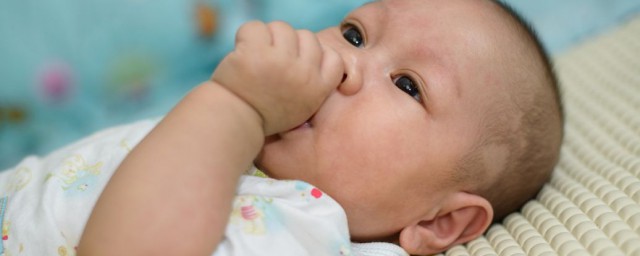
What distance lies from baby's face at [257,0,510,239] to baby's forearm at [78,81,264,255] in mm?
146

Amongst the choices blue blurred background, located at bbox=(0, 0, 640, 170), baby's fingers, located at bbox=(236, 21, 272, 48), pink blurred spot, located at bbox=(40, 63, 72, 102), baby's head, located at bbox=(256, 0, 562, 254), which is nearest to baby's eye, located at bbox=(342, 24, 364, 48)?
baby's head, located at bbox=(256, 0, 562, 254)

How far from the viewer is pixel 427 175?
1.01 metres

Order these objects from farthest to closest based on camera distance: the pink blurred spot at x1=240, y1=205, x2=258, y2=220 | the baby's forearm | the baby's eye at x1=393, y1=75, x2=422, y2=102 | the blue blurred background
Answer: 1. the blue blurred background
2. the baby's eye at x1=393, y1=75, x2=422, y2=102
3. the pink blurred spot at x1=240, y1=205, x2=258, y2=220
4. the baby's forearm

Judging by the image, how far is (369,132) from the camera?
A: 962 mm

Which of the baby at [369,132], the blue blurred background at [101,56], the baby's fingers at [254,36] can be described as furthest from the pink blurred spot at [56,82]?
the baby's fingers at [254,36]

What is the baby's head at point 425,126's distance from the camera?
0.97 m

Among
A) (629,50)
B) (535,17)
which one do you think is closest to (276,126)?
(629,50)

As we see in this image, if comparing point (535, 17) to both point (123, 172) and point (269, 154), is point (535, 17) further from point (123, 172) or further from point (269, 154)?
point (123, 172)

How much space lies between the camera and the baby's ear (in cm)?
104

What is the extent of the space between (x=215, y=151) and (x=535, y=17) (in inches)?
66.6

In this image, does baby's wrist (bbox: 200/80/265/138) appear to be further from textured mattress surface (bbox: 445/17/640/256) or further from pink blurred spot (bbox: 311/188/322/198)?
textured mattress surface (bbox: 445/17/640/256)

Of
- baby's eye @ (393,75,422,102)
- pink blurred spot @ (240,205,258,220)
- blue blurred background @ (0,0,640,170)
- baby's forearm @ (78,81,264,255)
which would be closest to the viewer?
baby's forearm @ (78,81,264,255)

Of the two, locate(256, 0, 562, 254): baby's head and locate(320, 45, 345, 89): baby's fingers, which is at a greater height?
locate(320, 45, 345, 89): baby's fingers

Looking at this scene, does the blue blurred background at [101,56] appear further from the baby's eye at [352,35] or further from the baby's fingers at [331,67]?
the baby's fingers at [331,67]
